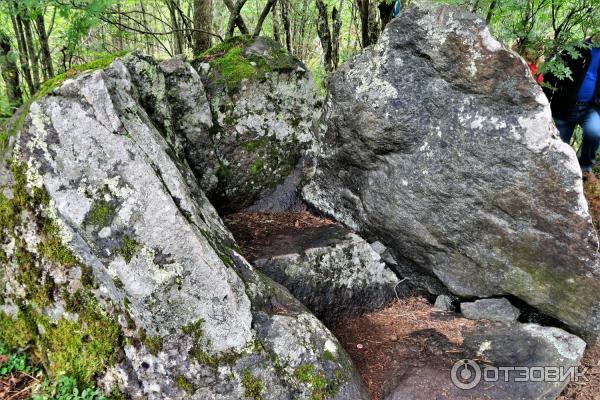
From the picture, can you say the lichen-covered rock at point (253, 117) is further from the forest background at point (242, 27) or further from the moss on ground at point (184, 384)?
the moss on ground at point (184, 384)

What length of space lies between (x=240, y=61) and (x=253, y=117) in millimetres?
777

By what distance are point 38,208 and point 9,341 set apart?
3.80 ft

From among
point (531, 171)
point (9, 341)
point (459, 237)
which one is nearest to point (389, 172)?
point (459, 237)

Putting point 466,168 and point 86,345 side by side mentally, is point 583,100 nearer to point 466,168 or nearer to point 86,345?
point 466,168

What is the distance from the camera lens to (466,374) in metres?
3.45

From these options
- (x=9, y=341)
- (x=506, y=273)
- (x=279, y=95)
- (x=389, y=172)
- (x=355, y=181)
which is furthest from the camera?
(x=279, y=95)

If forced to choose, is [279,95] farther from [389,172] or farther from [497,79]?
[497,79]

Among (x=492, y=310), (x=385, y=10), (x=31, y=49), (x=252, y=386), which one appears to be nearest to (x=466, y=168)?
(x=492, y=310)

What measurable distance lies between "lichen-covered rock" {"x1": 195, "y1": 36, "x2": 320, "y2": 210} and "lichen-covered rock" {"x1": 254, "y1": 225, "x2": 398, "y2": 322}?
1.04 meters

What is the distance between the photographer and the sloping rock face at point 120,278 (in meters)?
2.93

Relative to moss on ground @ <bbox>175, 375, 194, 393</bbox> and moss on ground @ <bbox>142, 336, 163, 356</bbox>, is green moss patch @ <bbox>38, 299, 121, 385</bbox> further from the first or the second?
moss on ground @ <bbox>175, 375, 194, 393</bbox>

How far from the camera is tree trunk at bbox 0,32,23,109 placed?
6113 mm

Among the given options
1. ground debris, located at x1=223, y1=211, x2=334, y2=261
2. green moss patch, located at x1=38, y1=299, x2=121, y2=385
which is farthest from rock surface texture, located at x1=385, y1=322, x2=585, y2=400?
green moss patch, located at x1=38, y1=299, x2=121, y2=385

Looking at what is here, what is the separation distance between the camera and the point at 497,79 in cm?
388
